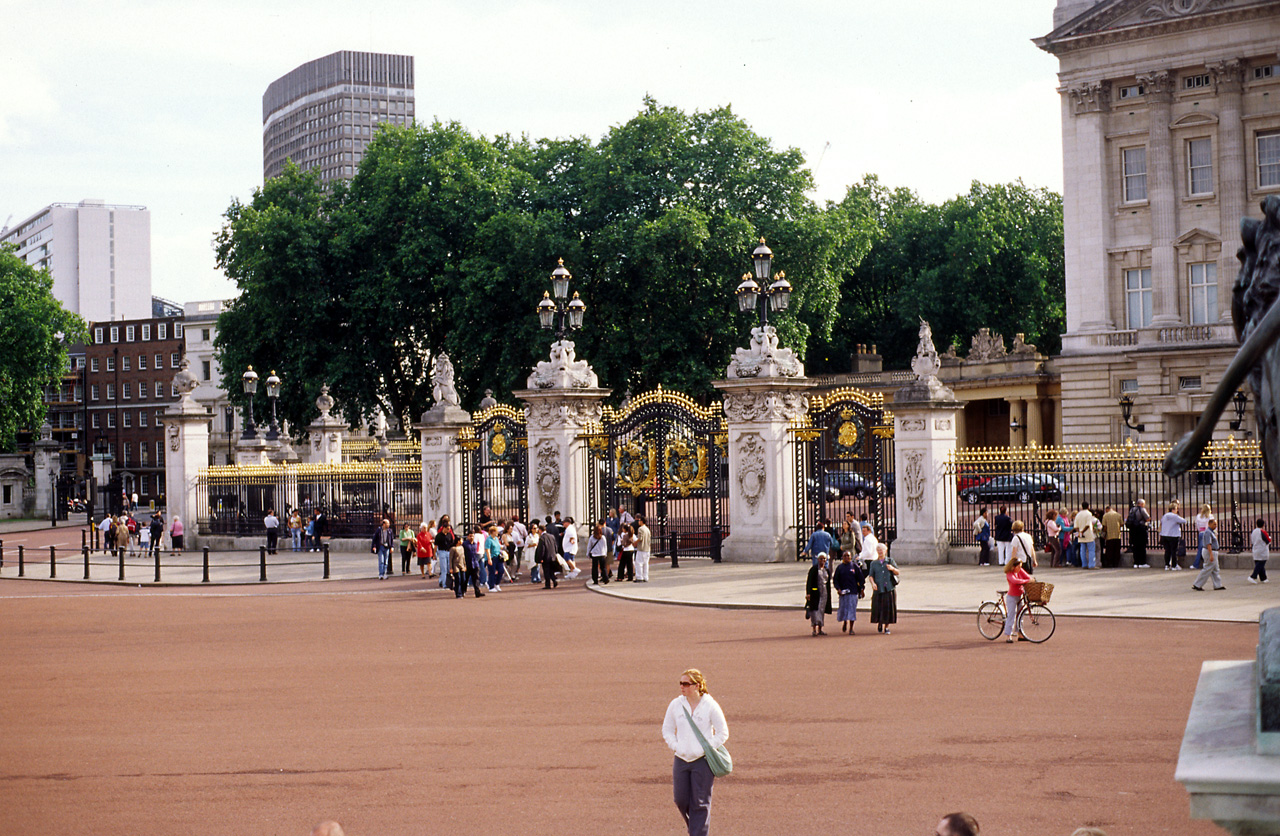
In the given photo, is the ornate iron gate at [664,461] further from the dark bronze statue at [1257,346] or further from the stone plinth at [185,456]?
the dark bronze statue at [1257,346]

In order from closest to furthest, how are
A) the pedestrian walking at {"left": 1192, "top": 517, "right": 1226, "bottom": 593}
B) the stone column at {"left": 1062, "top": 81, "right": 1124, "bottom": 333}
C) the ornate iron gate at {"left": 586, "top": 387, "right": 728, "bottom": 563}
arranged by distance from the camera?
the pedestrian walking at {"left": 1192, "top": 517, "right": 1226, "bottom": 593} → the ornate iron gate at {"left": 586, "top": 387, "right": 728, "bottom": 563} → the stone column at {"left": 1062, "top": 81, "right": 1124, "bottom": 333}

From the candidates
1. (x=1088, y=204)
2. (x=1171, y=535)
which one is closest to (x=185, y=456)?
(x=1171, y=535)

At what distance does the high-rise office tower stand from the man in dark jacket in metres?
151

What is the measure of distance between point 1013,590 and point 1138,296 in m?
37.3

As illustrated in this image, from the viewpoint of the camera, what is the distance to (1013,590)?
17219mm

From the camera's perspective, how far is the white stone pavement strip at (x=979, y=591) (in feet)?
65.7

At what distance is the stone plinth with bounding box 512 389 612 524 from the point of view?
106 feet

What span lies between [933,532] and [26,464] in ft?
223

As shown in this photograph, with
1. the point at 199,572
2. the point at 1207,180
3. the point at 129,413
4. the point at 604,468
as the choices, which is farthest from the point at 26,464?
the point at 1207,180

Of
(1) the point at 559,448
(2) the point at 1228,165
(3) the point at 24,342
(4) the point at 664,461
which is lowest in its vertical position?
(4) the point at 664,461

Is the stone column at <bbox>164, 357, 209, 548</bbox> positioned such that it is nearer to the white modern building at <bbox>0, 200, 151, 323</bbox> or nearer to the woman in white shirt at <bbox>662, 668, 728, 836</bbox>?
the woman in white shirt at <bbox>662, 668, 728, 836</bbox>

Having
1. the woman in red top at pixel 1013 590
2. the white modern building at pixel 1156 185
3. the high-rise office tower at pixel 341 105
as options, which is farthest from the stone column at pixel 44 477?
the high-rise office tower at pixel 341 105

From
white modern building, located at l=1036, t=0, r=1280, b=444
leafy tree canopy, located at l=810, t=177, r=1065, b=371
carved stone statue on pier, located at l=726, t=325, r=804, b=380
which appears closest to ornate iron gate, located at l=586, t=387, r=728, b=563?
carved stone statue on pier, located at l=726, t=325, r=804, b=380

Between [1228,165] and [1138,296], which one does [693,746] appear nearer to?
[1228,165]
